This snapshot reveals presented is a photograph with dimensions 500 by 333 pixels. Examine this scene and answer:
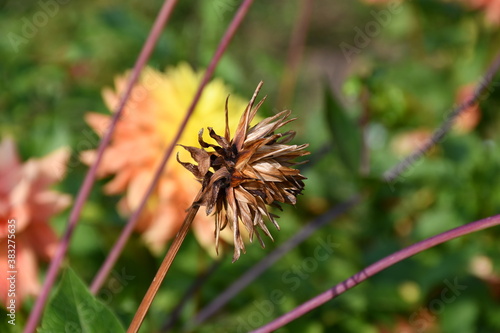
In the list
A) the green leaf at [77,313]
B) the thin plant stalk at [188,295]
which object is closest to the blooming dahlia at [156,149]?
the thin plant stalk at [188,295]

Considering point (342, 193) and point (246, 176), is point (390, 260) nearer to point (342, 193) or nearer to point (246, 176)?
point (246, 176)

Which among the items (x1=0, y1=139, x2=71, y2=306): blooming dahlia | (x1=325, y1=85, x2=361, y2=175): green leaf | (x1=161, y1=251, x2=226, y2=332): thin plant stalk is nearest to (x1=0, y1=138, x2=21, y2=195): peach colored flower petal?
(x1=0, y1=139, x2=71, y2=306): blooming dahlia

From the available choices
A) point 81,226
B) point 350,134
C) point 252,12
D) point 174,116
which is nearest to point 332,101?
point 350,134

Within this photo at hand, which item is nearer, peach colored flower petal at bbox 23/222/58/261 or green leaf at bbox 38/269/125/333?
green leaf at bbox 38/269/125/333

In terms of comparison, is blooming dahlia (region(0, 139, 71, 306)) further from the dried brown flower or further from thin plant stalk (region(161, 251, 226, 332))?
the dried brown flower

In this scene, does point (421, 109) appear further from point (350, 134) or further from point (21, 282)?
point (21, 282)

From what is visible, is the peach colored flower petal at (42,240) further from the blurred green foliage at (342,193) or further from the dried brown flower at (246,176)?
the dried brown flower at (246,176)

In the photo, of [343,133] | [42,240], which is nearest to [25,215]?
[42,240]
